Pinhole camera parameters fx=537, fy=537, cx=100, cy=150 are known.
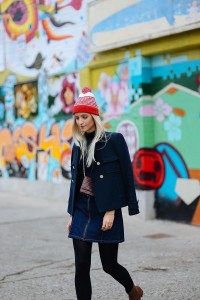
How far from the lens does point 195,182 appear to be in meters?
8.23

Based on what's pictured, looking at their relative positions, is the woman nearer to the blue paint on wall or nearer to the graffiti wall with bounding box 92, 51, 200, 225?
the blue paint on wall

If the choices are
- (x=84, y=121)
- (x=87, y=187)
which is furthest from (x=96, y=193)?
(x=84, y=121)

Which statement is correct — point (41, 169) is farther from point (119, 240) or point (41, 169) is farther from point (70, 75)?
point (119, 240)

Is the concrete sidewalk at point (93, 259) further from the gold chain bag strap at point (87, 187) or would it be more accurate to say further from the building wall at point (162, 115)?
the gold chain bag strap at point (87, 187)

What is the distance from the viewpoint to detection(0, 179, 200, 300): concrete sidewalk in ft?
16.7

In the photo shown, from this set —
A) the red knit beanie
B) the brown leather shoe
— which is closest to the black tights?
the brown leather shoe

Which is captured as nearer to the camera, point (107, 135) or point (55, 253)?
point (107, 135)

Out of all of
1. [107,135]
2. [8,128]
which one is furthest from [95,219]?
[8,128]

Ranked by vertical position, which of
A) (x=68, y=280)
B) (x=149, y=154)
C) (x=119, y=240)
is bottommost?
(x=68, y=280)

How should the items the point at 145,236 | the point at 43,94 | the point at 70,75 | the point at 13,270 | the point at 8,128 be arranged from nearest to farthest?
the point at 13,270, the point at 145,236, the point at 70,75, the point at 43,94, the point at 8,128

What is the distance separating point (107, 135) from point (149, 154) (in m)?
4.90

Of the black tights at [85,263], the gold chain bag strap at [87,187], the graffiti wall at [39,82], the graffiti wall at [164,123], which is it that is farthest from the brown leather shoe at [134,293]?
the graffiti wall at [39,82]

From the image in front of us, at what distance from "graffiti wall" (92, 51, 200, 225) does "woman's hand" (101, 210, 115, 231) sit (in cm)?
441

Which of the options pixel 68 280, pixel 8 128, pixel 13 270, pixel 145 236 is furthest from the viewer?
→ pixel 8 128
